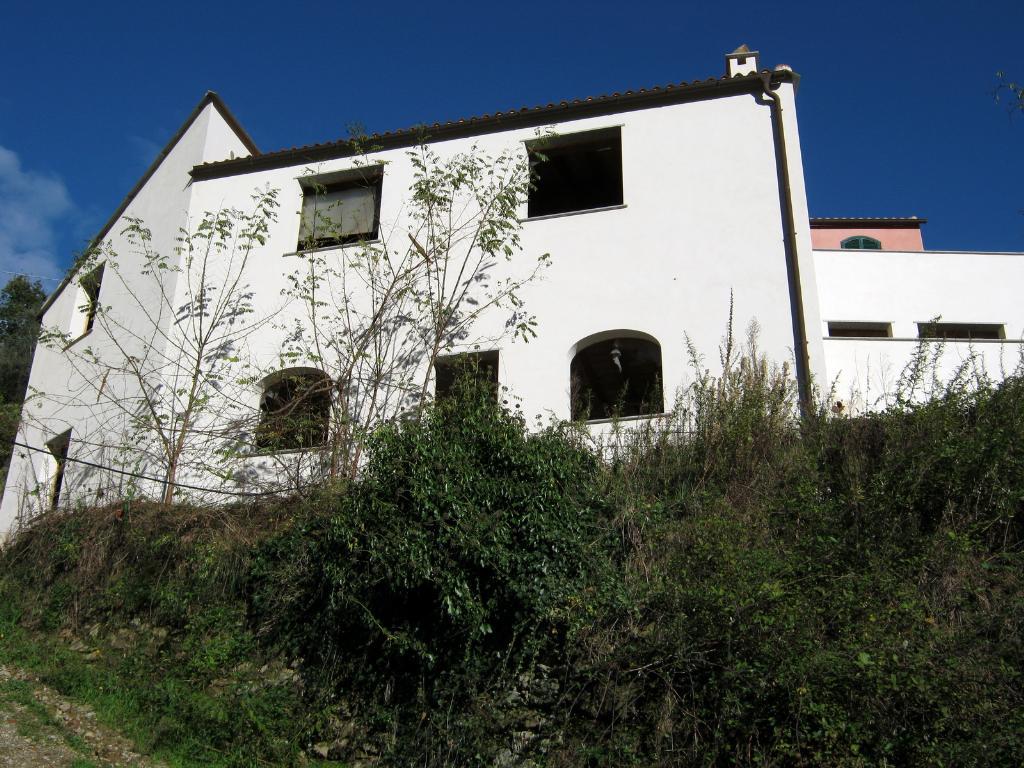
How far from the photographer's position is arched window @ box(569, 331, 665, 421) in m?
11.9

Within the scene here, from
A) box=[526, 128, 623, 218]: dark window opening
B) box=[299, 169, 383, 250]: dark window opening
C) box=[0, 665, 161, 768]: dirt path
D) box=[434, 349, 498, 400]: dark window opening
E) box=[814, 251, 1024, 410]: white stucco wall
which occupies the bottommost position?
box=[0, 665, 161, 768]: dirt path

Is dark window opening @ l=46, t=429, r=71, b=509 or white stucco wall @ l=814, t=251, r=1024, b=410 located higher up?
white stucco wall @ l=814, t=251, r=1024, b=410

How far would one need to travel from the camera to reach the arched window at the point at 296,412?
473 inches

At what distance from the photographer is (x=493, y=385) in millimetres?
11039

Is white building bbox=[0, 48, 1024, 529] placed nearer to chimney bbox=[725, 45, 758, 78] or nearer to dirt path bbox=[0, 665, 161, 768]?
chimney bbox=[725, 45, 758, 78]

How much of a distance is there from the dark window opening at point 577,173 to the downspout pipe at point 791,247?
2204 mm

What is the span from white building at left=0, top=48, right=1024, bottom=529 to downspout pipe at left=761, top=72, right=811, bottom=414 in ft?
0.09

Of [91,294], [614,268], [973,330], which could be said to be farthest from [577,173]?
[91,294]

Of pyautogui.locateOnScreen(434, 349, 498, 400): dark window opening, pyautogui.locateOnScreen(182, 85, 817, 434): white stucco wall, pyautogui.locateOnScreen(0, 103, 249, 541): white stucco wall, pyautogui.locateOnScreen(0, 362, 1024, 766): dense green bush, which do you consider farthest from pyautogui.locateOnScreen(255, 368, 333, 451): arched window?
pyautogui.locateOnScreen(0, 103, 249, 541): white stucco wall

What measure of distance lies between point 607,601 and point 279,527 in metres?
4.21

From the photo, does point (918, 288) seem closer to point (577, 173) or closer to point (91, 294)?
point (577, 173)

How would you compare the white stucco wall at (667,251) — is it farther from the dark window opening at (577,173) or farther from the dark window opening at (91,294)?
the dark window opening at (91,294)

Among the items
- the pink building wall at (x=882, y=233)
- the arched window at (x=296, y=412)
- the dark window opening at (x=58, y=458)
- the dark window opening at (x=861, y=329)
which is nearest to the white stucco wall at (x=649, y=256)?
the dark window opening at (x=58, y=458)

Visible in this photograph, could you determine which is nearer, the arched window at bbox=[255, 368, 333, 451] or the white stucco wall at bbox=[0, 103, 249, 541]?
the arched window at bbox=[255, 368, 333, 451]
